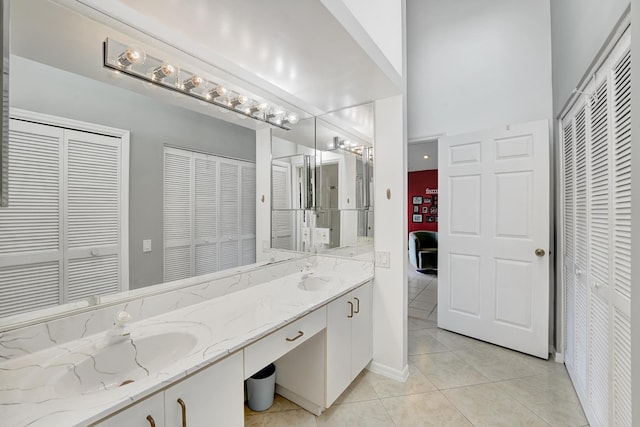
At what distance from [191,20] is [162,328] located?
1.48m

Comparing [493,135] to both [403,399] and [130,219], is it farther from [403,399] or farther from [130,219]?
[130,219]

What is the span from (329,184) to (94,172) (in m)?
1.66

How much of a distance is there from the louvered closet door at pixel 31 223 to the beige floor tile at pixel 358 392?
1.70 meters

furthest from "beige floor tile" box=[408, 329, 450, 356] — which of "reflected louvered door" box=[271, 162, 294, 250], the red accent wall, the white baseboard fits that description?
the red accent wall

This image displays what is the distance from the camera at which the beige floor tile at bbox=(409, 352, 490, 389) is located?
6.64ft

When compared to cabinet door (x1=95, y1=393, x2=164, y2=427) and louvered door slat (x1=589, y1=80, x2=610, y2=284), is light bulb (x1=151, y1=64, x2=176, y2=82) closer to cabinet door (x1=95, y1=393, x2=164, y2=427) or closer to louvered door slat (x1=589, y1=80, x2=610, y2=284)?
cabinet door (x1=95, y1=393, x2=164, y2=427)

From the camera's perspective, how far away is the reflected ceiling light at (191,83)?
1.46m

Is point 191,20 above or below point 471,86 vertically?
below

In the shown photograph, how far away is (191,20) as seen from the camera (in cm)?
134

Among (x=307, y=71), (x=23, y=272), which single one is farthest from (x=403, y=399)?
(x=307, y=71)

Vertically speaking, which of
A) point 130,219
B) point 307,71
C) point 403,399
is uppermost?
point 307,71

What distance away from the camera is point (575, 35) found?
69.6 inches

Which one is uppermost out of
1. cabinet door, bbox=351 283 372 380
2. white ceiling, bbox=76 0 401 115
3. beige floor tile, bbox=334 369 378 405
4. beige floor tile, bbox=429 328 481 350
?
white ceiling, bbox=76 0 401 115

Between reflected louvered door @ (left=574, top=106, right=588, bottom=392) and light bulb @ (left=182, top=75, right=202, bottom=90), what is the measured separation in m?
2.32
